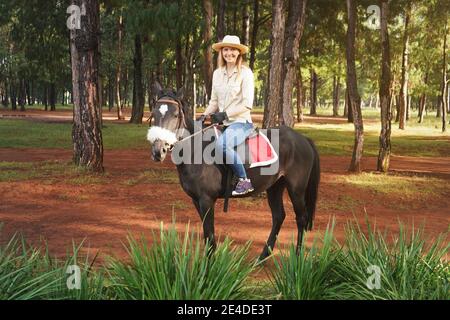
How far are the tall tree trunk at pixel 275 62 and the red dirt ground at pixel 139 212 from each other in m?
2.17

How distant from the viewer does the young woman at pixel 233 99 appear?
18.8 feet

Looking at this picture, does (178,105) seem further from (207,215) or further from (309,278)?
(309,278)

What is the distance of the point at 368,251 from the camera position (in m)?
4.59

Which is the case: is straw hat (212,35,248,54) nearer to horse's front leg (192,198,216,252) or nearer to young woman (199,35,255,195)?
young woman (199,35,255,195)

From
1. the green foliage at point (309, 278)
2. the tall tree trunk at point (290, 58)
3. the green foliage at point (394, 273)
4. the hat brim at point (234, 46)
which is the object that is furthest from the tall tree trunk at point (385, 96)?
the green foliage at point (309, 278)

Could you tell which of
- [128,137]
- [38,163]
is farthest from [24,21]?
[38,163]

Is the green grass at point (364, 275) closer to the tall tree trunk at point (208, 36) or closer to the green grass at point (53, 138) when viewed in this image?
the tall tree trunk at point (208, 36)

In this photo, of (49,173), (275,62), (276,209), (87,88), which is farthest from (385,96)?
(49,173)

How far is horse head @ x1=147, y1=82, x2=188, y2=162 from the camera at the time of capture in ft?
16.1

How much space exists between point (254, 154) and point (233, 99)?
0.77 metres

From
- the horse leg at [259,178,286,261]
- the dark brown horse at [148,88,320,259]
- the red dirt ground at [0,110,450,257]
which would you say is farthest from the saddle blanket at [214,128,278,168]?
the red dirt ground at [0,110,450,257]

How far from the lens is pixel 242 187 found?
597cm
